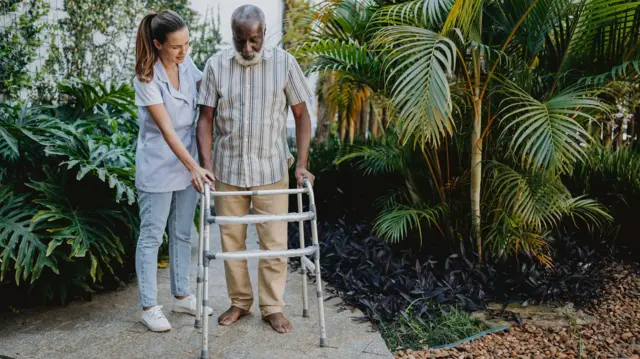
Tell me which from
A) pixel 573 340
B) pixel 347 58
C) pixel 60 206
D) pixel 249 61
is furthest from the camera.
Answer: pixel 347 58

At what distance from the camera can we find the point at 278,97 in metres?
3.23

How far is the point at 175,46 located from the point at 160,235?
1061 mm

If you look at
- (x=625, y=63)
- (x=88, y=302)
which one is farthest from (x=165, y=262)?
(x=625, y=63)

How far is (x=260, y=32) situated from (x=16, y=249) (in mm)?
2040

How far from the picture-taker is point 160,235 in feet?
11.0

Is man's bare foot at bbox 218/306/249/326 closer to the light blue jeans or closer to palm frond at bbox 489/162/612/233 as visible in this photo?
the light blue jeans

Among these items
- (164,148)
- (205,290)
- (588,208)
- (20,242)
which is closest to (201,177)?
(164,148)

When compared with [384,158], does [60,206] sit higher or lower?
lower

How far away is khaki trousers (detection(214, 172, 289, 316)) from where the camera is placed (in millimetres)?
3344

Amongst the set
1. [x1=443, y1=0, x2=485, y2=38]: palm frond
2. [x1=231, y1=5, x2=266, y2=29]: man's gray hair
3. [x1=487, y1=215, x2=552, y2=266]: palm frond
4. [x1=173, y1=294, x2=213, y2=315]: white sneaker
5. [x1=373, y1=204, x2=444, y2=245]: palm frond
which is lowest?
[x1=173, y1=294, x2=213, y2=315]: white sneaker

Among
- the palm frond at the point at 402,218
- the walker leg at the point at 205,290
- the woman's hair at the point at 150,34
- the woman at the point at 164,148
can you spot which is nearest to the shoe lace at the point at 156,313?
the woman at the point at 164,148

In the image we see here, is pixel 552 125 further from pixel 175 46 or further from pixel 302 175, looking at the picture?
pixel 175 46

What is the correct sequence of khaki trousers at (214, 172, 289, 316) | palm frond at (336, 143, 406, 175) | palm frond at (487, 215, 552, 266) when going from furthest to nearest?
palm frond at (336, 143, 406, 175), palm frond at (487, 215, 552, 266), khaki trousers at (214, 172, 289, 316)

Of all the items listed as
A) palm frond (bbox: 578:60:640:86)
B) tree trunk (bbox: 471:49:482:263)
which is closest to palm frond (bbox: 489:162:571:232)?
tree trunk (bbox: 471:49:482:263)
